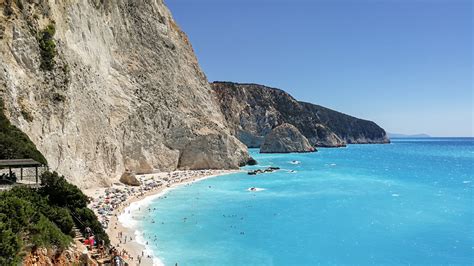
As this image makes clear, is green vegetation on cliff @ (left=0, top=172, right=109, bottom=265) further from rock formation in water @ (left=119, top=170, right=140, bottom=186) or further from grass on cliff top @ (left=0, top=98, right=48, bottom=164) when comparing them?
rock formation in water @ (left=119, top=170, right=140, bottom=186)

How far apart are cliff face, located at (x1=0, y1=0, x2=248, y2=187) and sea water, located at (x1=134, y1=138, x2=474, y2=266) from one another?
389 inches

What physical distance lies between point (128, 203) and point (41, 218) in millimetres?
23144

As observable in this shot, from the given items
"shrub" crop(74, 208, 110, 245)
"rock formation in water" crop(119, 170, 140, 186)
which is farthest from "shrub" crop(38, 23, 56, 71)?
"shrub" crop(74, 208, 110, 245)

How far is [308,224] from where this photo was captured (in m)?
33.9

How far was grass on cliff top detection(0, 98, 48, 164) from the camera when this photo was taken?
83.9 ft

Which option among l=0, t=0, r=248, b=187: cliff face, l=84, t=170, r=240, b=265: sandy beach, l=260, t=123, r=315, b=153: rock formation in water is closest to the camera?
l=84, t=170, r=240, b=265: sandy beach

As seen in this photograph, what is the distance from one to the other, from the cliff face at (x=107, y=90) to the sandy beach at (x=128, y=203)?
8.93 feet

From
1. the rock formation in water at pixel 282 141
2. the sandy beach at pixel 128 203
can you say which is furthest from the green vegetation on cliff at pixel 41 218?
the rock formation in water at pixel 282 141

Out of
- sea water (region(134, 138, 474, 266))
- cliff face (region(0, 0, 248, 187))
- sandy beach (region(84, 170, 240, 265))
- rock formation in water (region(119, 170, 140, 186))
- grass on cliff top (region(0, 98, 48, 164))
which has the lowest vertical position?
sea water (region(134, 138, 474, 266))

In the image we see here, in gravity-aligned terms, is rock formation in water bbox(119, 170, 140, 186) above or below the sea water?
above

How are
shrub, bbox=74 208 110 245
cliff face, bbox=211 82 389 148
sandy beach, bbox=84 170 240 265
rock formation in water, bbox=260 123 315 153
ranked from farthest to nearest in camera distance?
cliff face, bbox=211 82 389 148, rock formation in water, bbox=260 123 315 153, sandy beach, bbox=84 170 240 265, shrub, bbox=74 208 110 245

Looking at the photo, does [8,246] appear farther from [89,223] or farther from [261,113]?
[261,113]

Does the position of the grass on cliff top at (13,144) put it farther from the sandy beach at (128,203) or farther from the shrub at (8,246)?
the shrub at (8,246)

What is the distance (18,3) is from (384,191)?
47.2 meters
